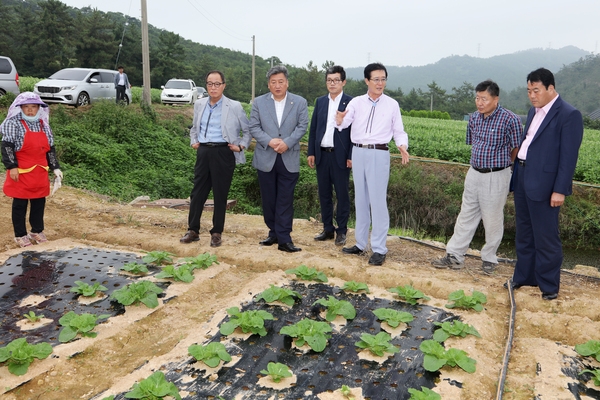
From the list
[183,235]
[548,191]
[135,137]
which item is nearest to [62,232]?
[183,235]

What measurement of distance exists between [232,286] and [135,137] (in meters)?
10.3

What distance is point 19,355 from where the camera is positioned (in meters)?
3.09

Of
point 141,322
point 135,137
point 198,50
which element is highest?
point 198,50

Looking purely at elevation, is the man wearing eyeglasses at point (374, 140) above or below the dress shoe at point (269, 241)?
above

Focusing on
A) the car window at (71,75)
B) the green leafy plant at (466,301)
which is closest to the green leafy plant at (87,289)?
the green leafy plant at (466,301)

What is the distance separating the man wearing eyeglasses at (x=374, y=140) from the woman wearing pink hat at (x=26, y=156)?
3.12 m

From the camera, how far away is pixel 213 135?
5324mm

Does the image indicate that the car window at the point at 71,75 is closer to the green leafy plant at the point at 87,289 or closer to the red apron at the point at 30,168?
the red apron at the point at 30,168

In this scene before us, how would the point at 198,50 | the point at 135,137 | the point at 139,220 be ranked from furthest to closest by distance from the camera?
the point at 198,50 → the point at 135,137 → the point at 139,220

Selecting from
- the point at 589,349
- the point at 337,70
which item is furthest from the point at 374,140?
the point at 589,349

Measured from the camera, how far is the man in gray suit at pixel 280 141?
17.3ft

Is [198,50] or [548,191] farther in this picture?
[198,50]

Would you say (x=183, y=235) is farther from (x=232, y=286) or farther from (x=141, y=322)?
(x=141, y=322)

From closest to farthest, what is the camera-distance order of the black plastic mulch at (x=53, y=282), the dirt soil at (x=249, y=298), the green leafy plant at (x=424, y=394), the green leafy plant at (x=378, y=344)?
the green leafy plant at (x=424, y=394) → the dirt soil at (x=249, y=298) → the green leafy plant at (x=378, y=344) → the black plastic mulch at (x=53, y=282)
